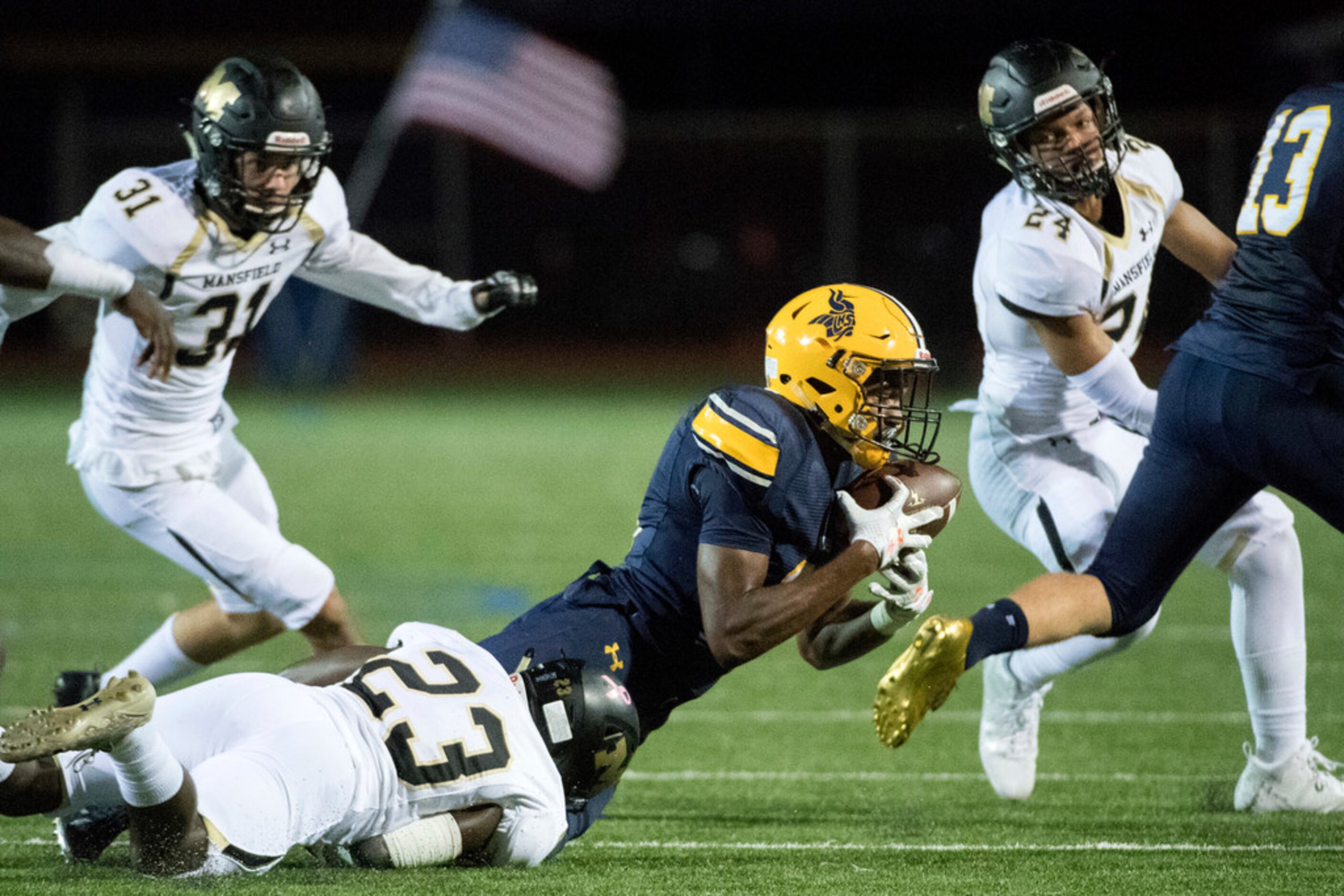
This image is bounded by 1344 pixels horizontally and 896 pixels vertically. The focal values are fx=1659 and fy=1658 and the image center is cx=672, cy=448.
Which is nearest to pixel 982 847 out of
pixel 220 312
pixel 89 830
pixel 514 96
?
pixel 89 830

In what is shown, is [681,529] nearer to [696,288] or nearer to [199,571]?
[199,571]

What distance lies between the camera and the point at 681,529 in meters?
3.63

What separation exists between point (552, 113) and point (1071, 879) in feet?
59.6

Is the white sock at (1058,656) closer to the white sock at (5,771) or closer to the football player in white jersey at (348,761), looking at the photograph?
the football player in white jersey at (348,761)

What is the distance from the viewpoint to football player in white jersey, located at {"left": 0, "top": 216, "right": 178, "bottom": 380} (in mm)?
4016

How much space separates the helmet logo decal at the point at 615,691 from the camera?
3.49m

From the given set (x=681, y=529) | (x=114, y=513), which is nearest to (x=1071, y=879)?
(x=681, y=529)

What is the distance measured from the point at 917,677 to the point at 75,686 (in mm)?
2235

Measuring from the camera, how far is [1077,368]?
170 inches

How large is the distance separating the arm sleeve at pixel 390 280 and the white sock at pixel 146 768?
80.5 inches

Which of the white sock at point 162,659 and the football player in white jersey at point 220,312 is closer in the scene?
the football player in white jersey at point 220,312

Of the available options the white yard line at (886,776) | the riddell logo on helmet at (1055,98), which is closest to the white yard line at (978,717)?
the white yard line at (886,776)

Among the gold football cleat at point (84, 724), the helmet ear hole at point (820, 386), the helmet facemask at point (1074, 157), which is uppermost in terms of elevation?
the helmet facemask at point (1074, 157)

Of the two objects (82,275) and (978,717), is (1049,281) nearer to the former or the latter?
(978,717)
